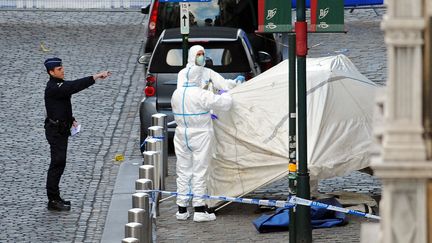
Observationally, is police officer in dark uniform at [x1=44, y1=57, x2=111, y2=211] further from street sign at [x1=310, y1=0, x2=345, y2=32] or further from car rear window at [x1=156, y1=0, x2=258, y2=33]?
car rear window at [x1=156, y1=0, x2=258, y2=33]

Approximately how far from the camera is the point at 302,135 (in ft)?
49.1

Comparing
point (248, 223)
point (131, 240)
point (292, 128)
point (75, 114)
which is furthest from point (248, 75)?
point (131, 240)

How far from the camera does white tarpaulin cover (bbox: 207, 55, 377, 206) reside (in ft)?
53.2

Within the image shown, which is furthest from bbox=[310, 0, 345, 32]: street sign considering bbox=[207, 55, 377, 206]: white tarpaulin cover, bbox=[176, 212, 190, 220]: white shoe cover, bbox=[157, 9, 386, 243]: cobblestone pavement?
bbox=[176, 212, 190, 220]: white shoe cover

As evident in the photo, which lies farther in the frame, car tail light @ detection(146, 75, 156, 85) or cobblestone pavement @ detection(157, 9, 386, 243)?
car tail light @ detection(146, 75, 156, 85)

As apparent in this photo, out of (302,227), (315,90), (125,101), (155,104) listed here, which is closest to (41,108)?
(125,101)

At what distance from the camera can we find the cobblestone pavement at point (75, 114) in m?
16.9

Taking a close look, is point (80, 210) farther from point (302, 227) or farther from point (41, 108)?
point (41, 108)

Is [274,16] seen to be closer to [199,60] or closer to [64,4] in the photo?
[199,60]

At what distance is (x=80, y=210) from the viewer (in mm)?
17281

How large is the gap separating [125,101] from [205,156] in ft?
26.6

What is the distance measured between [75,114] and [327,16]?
855cm

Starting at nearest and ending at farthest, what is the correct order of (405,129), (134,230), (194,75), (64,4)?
1. (405,129)
2. (134,230)
3. (194,75)
4. (64,4)

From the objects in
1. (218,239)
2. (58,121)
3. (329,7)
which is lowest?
(218,239)
